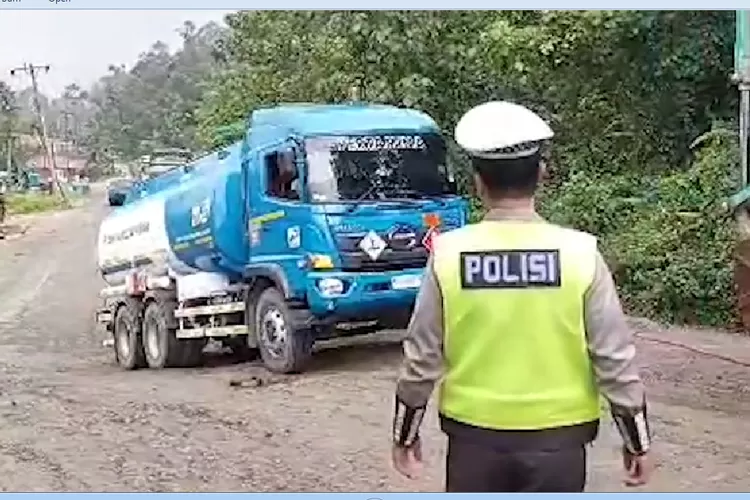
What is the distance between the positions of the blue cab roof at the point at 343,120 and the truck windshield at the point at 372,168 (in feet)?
0.16

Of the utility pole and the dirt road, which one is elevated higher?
the utility pole

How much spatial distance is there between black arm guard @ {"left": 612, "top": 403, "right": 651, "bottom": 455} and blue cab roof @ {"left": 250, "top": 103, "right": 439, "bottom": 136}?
199 inches

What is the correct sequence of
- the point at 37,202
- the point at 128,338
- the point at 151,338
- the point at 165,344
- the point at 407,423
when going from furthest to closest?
1. the point at 37,202
2. the point at 128,338
3. the point at 151,338
4. the point at 165,344
5. the point at 407,423

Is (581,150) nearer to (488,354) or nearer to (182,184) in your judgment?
(182,184)

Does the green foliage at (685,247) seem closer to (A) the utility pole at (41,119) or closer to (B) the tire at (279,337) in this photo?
(B) the tire at (279,337)

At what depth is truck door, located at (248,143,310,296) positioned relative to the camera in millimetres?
7395

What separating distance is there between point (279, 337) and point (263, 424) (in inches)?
59.4

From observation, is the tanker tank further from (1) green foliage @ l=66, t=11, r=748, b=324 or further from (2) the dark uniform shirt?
(2) the dark uniform shirt

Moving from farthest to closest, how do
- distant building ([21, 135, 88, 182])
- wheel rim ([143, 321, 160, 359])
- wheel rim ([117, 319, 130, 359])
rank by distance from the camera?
distant building ([21, 135, 88, 182]), wheel rim ([117, 319, 130, 359]), wheel rim ([143, 321, 160, 359])

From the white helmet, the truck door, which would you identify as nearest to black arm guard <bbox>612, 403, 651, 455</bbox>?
the white helmet

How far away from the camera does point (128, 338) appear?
30.8 feet

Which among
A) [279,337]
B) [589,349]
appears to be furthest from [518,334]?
[279,337]

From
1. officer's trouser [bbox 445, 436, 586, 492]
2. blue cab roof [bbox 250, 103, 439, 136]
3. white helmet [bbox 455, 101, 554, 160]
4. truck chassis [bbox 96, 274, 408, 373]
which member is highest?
white helmet [bbox 455, 101, 554, 160]

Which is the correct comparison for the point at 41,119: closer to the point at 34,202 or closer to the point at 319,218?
the point at 34,202
